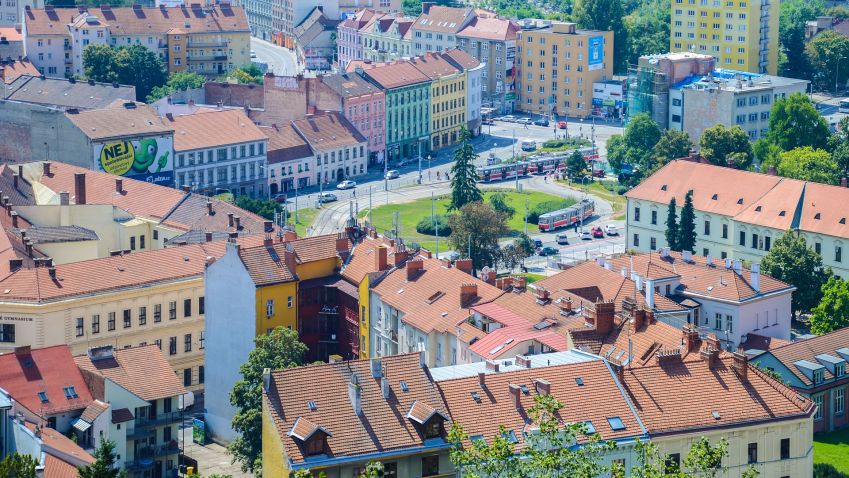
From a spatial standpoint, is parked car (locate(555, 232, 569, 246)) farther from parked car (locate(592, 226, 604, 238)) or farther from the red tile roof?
the red tile roof

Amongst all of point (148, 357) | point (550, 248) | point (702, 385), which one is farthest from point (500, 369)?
point (550, 248)

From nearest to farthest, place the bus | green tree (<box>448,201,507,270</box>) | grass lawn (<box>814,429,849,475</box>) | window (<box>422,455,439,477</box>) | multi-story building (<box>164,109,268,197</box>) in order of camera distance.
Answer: window (<box>422,455,439,477</box>)
grass lawn (<box>814,429,849,475</box>)
green tree (<box>448,201,507,270</box>)
the bus
multi-story building (<box>164,109,268,197</box>)

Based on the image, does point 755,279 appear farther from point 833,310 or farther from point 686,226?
point 686,226

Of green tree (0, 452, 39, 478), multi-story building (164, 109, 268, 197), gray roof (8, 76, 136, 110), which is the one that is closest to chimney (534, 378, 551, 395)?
green tree (0, 452, 39, 478)

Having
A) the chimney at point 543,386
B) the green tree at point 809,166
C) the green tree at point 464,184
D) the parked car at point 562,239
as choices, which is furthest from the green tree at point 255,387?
the green tree at point 809,166

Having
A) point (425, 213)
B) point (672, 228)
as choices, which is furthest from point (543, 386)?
point (425, 213)

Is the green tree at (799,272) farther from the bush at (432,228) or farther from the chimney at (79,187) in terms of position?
the chimney at (79,187)
